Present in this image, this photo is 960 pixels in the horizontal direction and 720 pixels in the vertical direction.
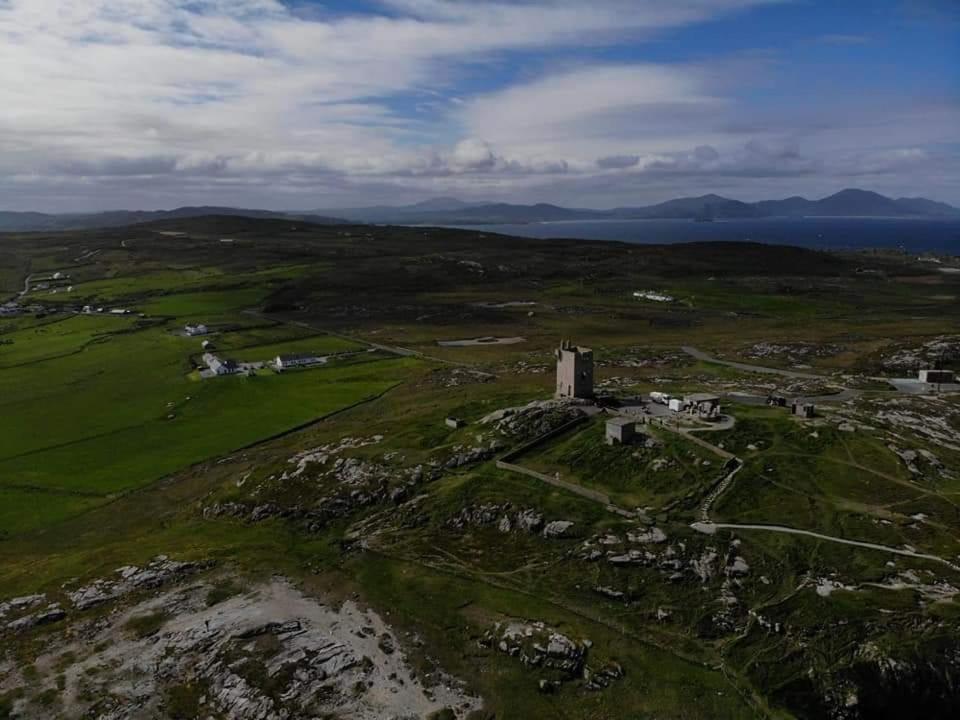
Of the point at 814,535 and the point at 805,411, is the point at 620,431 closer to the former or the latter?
the point at 814,535

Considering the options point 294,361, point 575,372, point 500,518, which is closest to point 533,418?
point 575,372

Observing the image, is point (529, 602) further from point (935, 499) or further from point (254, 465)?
point (254, 465)

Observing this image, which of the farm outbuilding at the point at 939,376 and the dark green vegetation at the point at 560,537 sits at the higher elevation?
the farm outbuilding at the point at 939,376

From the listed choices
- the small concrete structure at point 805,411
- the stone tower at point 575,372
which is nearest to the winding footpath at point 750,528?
the small concrete structure at point 805,411

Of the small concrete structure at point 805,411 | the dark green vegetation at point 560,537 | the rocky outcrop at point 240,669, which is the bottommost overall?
the rocky outcrop at point 240,669

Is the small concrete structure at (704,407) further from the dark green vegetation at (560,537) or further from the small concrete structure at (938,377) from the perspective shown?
the small concrete structure at (938,377)
